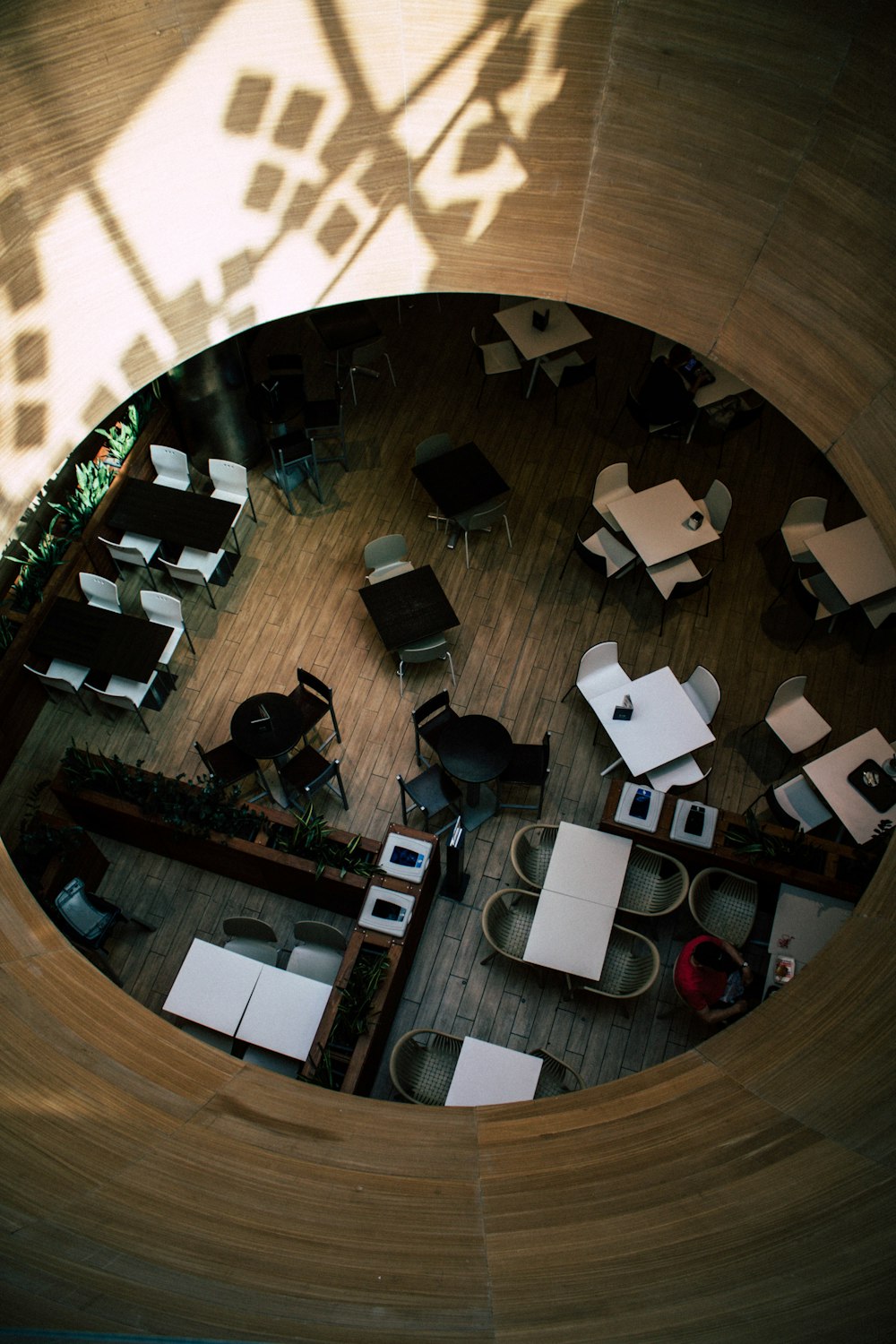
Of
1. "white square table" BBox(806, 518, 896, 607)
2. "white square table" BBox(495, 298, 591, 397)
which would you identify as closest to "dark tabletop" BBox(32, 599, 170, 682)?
"white square table" BBox(495, 298, 591, 397)

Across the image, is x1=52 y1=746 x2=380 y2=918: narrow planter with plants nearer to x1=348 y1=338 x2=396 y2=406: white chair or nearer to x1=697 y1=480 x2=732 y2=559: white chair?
x1=697 y1=480 x2=732 y2=559: white chair

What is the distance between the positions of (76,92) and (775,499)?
795cm

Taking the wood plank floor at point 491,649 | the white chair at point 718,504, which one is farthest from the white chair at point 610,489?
the white chair at point 718,504

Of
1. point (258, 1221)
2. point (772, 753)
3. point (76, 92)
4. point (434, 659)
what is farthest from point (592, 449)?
point (258, 1221)

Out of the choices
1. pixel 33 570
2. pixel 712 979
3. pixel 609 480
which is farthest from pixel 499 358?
pixel 712 979

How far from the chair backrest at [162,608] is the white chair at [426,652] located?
2.25 m

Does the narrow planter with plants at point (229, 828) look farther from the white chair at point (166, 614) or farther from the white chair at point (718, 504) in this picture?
the white chair at point (718, 504)

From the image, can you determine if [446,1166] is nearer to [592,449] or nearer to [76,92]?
[76,92]

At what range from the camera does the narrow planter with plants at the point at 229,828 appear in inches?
310

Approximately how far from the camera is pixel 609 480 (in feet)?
32.2

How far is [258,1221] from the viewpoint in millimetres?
3787

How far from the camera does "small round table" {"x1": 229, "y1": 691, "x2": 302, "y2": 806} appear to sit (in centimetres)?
834

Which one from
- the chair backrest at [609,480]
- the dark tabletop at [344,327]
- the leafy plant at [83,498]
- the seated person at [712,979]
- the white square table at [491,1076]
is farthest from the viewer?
the dark tabletop at [344,327]

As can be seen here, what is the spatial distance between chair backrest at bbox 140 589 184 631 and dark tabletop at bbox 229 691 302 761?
132 cm
